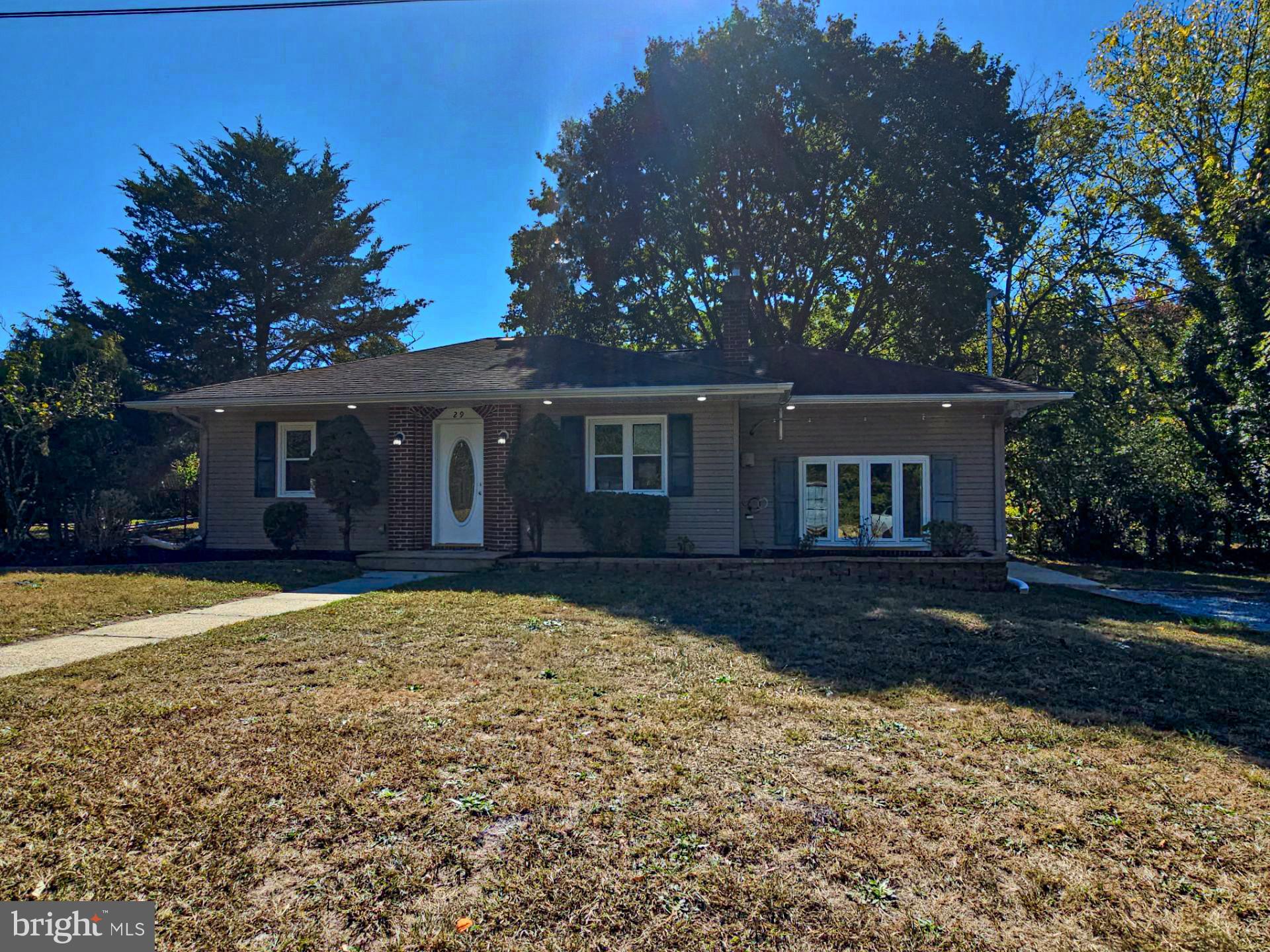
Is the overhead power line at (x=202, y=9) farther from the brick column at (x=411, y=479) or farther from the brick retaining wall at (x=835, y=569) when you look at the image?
the brick retaining wall at (x=835, y=569)

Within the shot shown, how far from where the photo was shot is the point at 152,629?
5.59 metres

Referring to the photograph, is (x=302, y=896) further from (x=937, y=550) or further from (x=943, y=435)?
(x=943, y=435)

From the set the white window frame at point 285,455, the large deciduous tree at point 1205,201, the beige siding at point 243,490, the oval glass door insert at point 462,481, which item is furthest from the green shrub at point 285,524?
the large deciduous tree at point 1205,201

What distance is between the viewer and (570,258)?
67.1 ft

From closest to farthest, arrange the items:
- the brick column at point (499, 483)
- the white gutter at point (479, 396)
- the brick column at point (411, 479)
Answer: the white gutter at point (479, 396), the brick column at point (499, 483), the brick column at point (411, 479)

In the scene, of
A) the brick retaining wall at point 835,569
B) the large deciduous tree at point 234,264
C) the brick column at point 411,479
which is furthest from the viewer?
the large deciduous tree at point 234,264

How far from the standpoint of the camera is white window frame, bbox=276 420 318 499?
11.9 meters

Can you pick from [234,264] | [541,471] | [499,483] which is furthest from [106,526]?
[234,264]

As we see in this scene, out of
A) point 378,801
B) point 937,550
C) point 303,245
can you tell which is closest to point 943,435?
point 937,550

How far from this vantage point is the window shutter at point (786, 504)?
11414 millimetres

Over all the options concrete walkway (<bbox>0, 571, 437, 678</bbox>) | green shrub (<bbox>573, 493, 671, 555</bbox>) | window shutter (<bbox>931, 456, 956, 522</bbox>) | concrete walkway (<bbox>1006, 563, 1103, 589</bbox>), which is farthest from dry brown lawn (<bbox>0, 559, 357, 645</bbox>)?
concrete walkway (<bbox>1006, 563, 1103, 589</bbox>)

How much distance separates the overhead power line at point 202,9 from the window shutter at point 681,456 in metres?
6.34

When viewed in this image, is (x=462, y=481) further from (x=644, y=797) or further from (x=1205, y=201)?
(x=1205, y=201)

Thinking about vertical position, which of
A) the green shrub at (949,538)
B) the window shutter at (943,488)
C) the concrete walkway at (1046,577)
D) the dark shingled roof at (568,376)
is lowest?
the concrete walkway at (1046,577)
